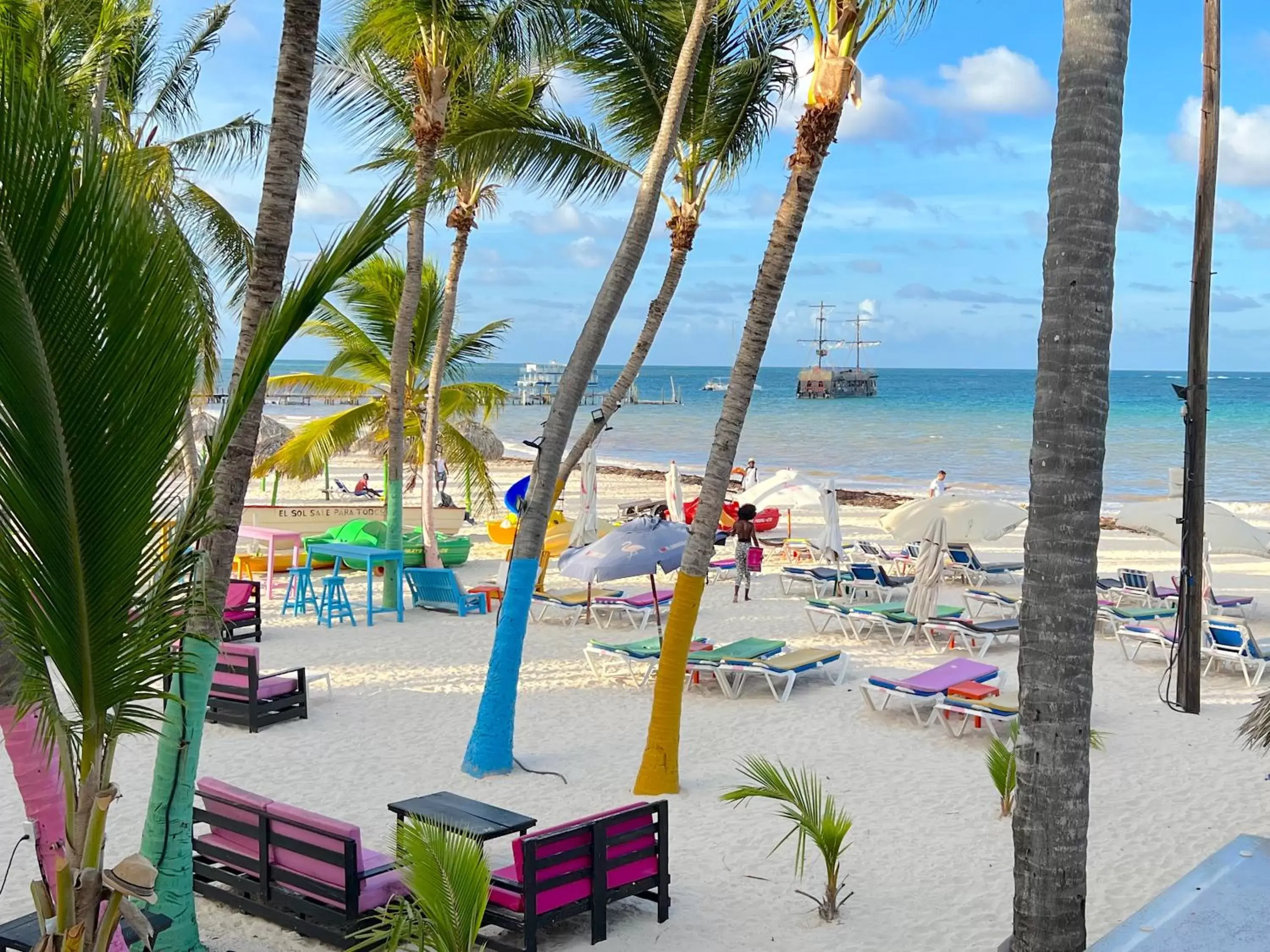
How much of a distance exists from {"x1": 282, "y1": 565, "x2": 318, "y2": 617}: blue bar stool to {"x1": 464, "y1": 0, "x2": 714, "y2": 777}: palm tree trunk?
6.09 meters

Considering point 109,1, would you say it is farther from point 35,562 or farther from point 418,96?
point 35,562

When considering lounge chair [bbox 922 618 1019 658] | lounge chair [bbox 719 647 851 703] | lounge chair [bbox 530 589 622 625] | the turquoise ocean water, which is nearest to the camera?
lounge chair [bbox 719 647 851 703]

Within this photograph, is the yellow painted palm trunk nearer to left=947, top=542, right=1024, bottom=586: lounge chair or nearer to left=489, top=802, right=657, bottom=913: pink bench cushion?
left=489, top=802, right=657, bottom=913: pink bench cushion

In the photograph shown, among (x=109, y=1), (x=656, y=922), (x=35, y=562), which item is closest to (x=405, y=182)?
(x=35, y=562)

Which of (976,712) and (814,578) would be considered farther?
(814,578)

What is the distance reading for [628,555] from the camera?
35.5ft

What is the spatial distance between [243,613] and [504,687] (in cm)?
517

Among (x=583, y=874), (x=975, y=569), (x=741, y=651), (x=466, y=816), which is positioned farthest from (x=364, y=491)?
(x=583, y=874)

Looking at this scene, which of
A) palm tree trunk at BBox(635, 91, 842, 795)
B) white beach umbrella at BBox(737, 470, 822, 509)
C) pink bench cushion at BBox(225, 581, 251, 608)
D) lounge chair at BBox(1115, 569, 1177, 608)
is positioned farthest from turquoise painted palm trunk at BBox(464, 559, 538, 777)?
lounge chair at BBox(1115, 569, 1177, 608)

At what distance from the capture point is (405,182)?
11.3 ft

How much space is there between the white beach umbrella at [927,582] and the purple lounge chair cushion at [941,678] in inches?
81.6

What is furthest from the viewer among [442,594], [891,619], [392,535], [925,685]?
[392,535]

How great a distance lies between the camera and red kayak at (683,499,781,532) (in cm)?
2095

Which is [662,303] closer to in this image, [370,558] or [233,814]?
[370,558]
